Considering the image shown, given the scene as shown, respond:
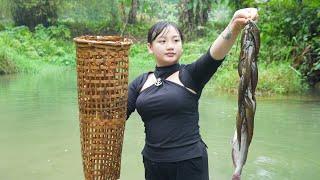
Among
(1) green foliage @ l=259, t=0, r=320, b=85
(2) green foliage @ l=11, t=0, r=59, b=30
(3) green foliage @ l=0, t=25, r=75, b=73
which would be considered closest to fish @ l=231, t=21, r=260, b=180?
(1) green foliage @ l=259, t=0, r=320, b=85

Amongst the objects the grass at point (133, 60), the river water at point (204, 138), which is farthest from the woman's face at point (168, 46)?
the grass at point (133, 60)

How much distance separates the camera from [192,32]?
1880cm

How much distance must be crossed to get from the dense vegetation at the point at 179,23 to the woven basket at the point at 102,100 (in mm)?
859

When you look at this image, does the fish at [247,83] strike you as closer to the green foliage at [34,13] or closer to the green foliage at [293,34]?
the green foliage at [293,34]

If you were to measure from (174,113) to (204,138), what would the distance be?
3.86m

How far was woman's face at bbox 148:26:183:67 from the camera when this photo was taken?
2387mm

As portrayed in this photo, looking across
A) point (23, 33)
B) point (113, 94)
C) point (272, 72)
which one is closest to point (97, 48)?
point (113, 94)

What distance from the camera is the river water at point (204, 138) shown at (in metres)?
4.88

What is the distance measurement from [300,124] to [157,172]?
4.58 metres

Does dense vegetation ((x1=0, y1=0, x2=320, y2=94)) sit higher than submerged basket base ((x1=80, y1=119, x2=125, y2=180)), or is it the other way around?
submerged basket base ((x1=80, y1=119, x2=125, y2=180))

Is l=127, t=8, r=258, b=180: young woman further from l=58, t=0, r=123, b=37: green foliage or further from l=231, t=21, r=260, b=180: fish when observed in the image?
l=58, t=0, r=123, b=37: green foliage

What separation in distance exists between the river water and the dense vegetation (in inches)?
35.3

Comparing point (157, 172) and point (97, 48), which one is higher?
point (97, 48)

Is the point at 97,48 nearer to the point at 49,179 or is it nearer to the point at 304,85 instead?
the point at 49,179
